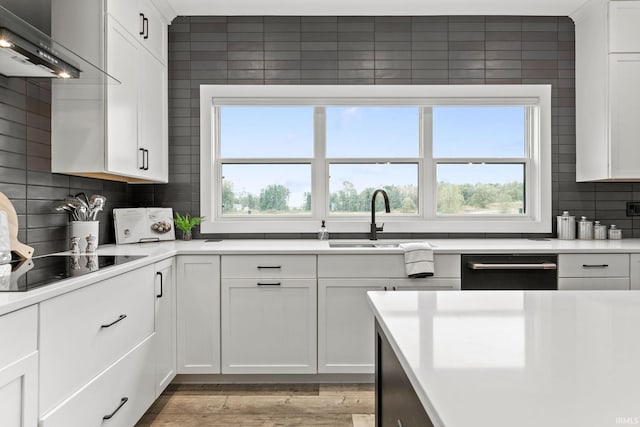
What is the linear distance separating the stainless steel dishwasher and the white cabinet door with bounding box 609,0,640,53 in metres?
1.52

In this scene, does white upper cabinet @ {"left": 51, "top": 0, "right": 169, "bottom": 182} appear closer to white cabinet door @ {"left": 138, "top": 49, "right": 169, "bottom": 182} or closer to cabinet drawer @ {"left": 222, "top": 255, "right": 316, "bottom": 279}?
white cabinet door @ {"left": 138, "top": 49, "right": 169, "bottom": 182}

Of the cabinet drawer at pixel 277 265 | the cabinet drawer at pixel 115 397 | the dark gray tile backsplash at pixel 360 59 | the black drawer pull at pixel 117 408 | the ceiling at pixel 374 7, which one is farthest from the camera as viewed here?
the dark gray tile backsplash at pixel 360 59

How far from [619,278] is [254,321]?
228cm

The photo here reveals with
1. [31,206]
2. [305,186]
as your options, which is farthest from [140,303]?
[305,186]

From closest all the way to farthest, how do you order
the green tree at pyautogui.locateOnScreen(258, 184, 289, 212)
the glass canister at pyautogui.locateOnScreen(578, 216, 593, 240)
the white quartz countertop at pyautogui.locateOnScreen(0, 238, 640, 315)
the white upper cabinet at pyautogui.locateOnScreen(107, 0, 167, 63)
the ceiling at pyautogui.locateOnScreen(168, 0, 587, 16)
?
the white upper cabinet at pyautogui.locateOnScreen(107, 0, 167, 63) → the white quartz countertop at pyautogui.locateOnScreen(0, 238, 640, 315) → the ceiling at pyautogui.locateOnScreen(168, 0, 587, 16) → the glass canister at pyautogui.locateOnScreen(578, 216, 593, 240) → the green tree at pyautogui.locateOnScreen(258, 184, 289, 212)

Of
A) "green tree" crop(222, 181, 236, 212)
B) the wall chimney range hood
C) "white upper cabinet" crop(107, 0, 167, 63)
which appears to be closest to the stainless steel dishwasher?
"green tree" crop(222, 181, 236, 212)

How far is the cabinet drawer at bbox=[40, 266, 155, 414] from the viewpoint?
4.75 feet

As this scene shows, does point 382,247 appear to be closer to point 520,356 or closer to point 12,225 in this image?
point 12,225

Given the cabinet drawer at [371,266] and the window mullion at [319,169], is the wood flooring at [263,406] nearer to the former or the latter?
the cabinet drawer at [371,266]

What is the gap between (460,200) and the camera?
3.52 metres

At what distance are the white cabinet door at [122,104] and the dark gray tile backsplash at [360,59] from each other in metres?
0.69

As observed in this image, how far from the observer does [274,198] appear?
351cm

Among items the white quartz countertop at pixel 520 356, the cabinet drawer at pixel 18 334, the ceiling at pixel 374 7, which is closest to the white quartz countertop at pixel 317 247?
the cabinet drawer at pixel 18 334

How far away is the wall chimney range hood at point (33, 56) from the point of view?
1.46m
